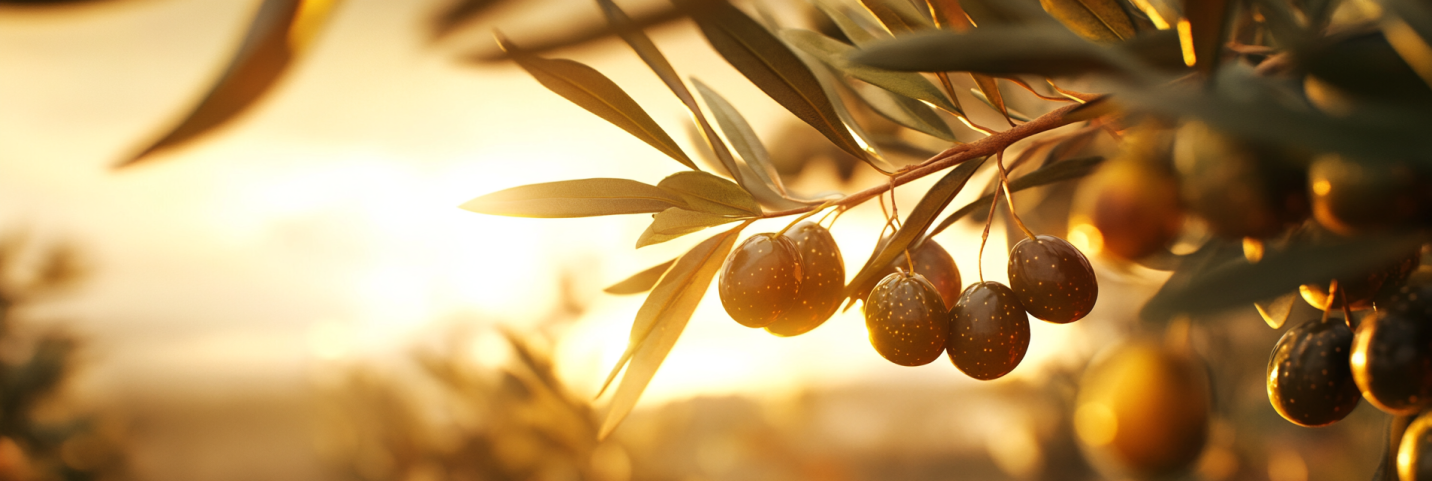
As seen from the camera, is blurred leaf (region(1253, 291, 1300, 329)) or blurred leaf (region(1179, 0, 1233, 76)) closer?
blurred leaf (region(1179, 0, 1233, 76))

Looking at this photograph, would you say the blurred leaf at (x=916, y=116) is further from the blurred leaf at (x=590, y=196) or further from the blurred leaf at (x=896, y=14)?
the blurred leaf at (x=590, y=196)

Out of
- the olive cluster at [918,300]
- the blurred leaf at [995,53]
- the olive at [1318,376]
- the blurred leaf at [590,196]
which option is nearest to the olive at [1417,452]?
the olive at [1318,376]

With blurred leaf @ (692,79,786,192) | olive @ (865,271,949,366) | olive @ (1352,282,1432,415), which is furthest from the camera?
blurred leaf @ (692,79,786,192)

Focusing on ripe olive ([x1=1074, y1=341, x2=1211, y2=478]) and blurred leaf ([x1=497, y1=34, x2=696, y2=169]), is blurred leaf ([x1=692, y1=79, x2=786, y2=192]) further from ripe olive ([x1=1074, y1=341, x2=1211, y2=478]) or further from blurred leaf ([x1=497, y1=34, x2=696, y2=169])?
ripe olive ([x1=1074, y1=341, x2=1211, y2=478])

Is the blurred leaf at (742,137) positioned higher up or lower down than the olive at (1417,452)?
higher up

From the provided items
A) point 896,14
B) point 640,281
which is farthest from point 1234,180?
point 640,281

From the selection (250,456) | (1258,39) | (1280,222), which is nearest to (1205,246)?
(1258,39)

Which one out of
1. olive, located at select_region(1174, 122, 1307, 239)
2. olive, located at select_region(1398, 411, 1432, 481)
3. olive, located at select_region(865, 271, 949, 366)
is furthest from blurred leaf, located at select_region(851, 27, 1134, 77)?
olive, located at select_region(1398, 411, 1432, 481)
